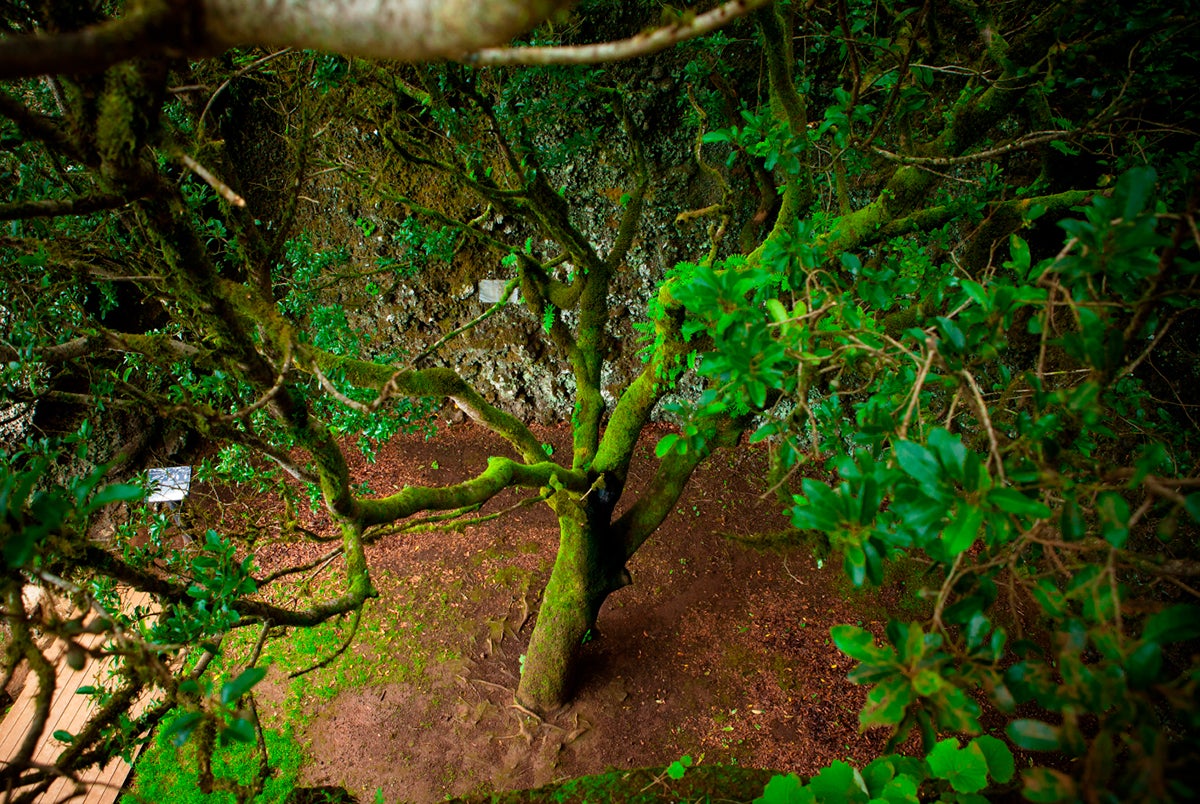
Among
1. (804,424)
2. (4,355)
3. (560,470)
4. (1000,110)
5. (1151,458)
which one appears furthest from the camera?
(560,470)

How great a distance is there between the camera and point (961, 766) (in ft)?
5.23

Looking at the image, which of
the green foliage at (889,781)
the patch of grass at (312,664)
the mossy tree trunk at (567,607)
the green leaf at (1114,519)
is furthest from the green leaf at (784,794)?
the patch of grass at (312,664)

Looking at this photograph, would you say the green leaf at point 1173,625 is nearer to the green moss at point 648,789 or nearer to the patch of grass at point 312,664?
the green moss at point 648,789

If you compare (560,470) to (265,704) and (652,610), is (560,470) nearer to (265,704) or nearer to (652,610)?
(652,610)

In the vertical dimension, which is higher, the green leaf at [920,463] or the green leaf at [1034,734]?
the green leaf at [920,463]

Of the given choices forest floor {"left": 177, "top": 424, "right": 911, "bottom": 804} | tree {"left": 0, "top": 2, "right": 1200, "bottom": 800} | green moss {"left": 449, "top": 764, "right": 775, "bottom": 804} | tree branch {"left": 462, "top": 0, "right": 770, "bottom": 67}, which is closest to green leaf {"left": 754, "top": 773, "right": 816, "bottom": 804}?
tree {"left": 0, "top": 2, "right": 1200, "bottom": 800}

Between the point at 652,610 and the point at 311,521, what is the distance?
13.7 ft

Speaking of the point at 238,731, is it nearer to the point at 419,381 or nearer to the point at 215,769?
the point at 419,381

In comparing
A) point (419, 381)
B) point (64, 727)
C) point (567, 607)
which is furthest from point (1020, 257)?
point (64, 727)

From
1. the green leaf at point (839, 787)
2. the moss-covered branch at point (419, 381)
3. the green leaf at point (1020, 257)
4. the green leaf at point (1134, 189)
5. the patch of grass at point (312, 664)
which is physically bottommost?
the patch of grass at point (312, 664)

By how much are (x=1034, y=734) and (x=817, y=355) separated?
3.14ft

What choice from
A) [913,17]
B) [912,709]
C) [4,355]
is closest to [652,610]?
[912,709]

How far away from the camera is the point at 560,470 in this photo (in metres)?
3.97

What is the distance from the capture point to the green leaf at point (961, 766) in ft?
5.13
